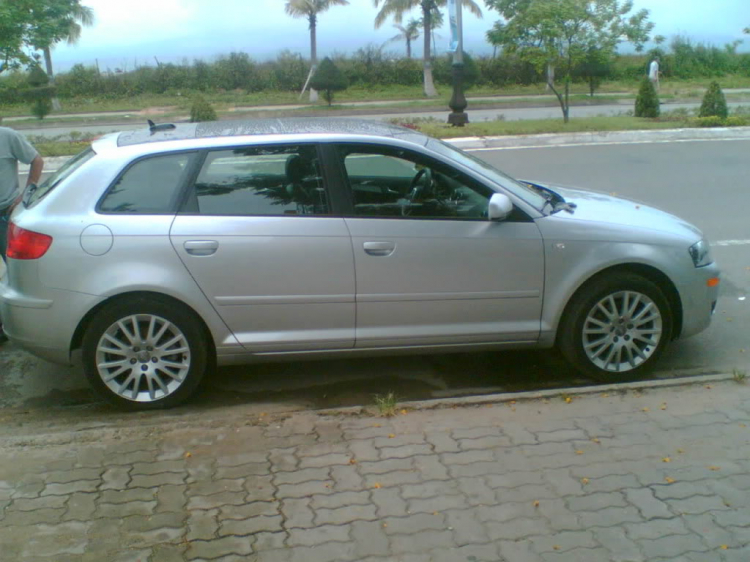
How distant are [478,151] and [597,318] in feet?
37.2

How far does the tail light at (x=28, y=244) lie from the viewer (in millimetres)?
4402

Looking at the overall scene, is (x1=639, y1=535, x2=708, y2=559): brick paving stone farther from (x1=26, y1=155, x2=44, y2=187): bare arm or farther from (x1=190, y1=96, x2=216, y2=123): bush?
(x1=190, y1=96, x2=216, y2=123): bush

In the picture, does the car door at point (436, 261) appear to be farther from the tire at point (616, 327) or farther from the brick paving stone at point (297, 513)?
the brick paving stone at point (297, 513)

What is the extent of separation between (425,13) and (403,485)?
36865 millimetres

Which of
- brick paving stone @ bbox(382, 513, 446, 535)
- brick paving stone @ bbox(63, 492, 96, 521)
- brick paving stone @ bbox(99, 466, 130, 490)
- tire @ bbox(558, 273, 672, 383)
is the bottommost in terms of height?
brick paving stone @ bbox(382, 513, 446, 535)

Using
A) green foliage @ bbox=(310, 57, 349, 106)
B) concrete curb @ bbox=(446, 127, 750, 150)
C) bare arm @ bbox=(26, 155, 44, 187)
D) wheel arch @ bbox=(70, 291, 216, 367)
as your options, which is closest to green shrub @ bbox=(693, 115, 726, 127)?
concrete curb @ bbox=(446, 127, 750, 150)

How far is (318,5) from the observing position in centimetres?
3597

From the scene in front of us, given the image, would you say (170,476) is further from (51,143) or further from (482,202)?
(51,143)

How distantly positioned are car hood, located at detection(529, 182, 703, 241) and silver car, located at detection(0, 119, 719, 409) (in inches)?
1.1

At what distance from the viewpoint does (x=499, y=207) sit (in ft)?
14.8

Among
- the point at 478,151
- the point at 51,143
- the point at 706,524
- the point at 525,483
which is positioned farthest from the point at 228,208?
the point at 51,143

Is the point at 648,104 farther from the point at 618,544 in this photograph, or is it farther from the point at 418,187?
the point at 618,544

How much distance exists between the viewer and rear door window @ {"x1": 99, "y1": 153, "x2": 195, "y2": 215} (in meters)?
4.49

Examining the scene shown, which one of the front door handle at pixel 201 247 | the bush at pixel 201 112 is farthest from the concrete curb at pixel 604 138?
the front door handle at pixel 201 247
